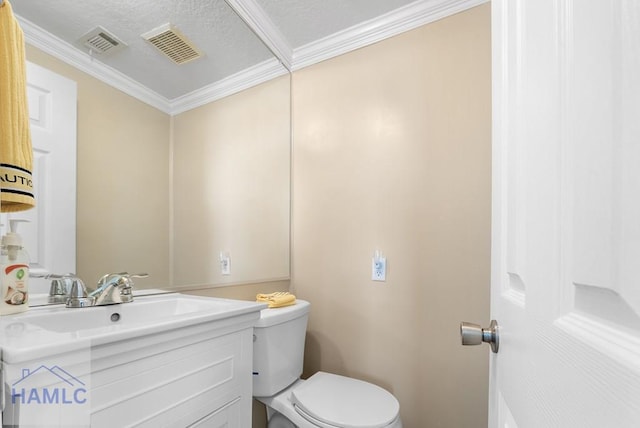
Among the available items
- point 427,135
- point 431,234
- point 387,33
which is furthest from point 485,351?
point 387,33

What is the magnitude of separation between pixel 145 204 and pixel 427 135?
130 centimetres

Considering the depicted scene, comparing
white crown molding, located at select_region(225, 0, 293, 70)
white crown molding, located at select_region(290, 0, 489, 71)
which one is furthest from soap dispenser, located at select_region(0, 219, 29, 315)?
white crown molding, located at select_region(290, 0, 489, 71)

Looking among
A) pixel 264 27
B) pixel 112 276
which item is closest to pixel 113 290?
pixel 112 276

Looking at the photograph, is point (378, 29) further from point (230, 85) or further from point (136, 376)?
point (136, 376)

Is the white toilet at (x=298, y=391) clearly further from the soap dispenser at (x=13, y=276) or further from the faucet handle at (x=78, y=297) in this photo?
the soap dispenser at (x=13, y=276)

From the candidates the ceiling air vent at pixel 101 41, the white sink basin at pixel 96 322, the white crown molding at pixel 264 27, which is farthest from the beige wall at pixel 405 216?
the ceiling air vent at pixel 101 41

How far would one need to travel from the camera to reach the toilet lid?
102cm

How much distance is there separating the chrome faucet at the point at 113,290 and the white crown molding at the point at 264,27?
1321 millimetres

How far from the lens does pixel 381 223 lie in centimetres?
149

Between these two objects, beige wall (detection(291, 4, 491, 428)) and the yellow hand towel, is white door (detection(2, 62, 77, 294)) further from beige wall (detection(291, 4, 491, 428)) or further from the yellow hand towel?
beige wall (detection(291, 4, 491, 428))

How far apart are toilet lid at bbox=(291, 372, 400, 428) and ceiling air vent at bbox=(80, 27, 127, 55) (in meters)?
1.48

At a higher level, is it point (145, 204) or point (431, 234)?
point (145, 204)

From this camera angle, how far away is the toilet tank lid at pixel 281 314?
120cm

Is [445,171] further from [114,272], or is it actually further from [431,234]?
[114,272]
